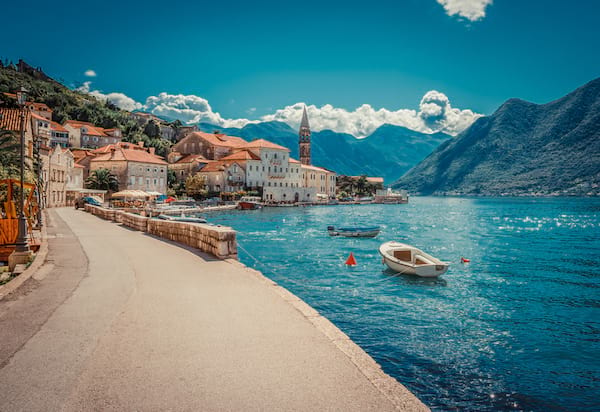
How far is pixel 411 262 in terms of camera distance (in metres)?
20.1

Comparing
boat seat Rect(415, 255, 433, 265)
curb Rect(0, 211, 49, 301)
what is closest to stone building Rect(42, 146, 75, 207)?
curb Rect(0, 211, 49, 301)

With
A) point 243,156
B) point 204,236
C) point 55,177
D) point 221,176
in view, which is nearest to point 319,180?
point 243,156

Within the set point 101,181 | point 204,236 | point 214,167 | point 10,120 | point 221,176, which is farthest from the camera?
point 214,167

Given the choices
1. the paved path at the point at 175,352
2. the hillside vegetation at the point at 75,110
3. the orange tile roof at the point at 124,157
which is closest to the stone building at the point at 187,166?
the orange tile roof at the point at 124,157

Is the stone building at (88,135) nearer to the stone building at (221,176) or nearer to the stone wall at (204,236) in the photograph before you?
the stone building at (221,176)

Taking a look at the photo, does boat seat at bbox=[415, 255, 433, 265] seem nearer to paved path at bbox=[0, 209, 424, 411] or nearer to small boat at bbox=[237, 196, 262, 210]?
paved path at bbox=[0, 209, 424, 411]

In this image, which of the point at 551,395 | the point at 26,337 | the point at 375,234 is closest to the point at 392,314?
the point at 551,395

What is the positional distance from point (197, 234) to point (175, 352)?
10334 millimetres

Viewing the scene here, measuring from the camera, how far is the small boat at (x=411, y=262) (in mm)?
18656

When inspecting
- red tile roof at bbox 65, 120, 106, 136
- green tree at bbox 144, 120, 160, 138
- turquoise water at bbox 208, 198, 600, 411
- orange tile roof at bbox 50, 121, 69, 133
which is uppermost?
green tree at bbox 144, 120, 160, 138

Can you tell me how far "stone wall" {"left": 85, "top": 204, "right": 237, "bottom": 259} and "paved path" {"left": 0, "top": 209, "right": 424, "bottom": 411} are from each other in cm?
353

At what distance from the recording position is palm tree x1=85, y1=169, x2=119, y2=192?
72562mm

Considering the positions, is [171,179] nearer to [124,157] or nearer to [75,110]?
[124,157]

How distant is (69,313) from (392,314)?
353 inches
